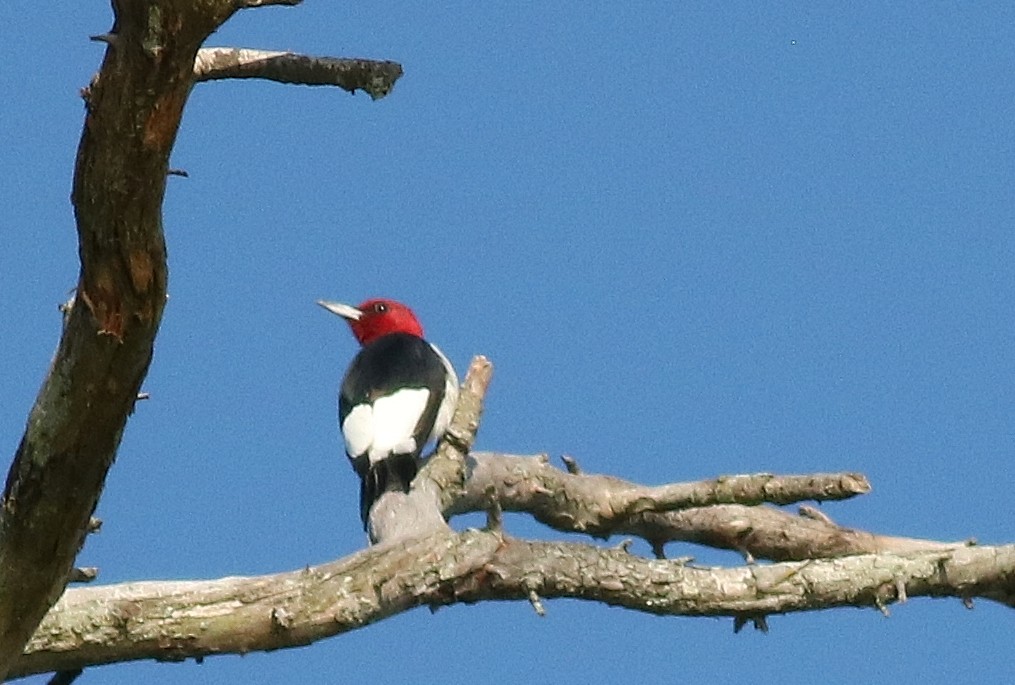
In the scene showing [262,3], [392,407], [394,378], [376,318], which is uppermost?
[376,318]

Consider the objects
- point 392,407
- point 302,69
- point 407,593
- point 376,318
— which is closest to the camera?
point 302,69

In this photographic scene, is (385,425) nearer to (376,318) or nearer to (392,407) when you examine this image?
(392,407)

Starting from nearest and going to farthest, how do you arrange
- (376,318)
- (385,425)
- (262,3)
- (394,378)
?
1. (262,3)
2. (385,425)
3. (394,378)
4. (376,318)

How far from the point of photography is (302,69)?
3.83m

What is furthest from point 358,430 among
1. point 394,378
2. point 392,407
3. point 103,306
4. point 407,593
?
point 103,306

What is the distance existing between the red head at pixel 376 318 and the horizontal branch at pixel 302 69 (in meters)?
5.79

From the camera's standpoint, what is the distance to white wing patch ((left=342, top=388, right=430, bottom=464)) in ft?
23.2

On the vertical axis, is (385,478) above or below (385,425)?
below

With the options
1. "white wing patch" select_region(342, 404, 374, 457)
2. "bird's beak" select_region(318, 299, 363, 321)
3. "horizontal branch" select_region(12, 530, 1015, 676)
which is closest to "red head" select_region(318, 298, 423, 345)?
"bird's beak" select_region(318, 299, 363, 321)

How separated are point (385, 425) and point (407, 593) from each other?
7.51 feet

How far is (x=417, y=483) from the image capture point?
Result: 20.0 ft

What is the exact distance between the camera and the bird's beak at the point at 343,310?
9.79 m

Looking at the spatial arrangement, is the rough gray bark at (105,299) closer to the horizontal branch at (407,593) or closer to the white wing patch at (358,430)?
the horizontal branch at (407,593)

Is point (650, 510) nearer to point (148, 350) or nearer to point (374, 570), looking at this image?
point (374, 570)
